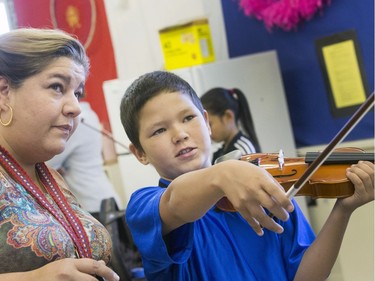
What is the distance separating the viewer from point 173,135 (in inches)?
40.2

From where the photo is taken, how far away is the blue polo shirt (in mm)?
920

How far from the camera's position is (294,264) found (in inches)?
41.7

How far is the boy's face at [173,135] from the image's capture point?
40.1 inches

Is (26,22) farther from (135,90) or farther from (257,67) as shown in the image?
(135,90)

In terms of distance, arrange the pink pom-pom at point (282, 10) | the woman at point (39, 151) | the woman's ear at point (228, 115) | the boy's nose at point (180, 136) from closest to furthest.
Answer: the woman at point (39, 151) → the boy's nose at point (180, 136) → the woman's ear at point (228, 115) → the pink pom-pom at point (282, 10)

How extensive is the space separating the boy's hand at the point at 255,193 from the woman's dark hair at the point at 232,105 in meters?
1.66

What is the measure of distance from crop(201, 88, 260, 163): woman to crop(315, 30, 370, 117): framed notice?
0.42 metres

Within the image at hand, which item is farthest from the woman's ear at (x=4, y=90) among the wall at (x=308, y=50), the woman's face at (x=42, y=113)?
the wall at (x=308, y=50)

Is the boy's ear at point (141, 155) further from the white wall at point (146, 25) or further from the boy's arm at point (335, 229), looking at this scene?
the white wall at point (146, 25)

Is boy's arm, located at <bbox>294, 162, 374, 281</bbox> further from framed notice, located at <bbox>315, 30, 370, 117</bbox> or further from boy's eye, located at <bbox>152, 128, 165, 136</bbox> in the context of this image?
framed notice, located at <bbox>315, 30, 370, 117</bbox>

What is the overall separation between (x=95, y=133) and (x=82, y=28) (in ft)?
3.31

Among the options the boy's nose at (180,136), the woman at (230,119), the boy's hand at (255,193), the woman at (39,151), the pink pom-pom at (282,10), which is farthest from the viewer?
the pink pom-pom at (282,10)

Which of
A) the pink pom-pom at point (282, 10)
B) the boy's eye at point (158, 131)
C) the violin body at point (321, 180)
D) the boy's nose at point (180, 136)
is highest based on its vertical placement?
the pink pom-pom at point (282, 10)

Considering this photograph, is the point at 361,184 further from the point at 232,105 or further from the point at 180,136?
the point at 232,105
